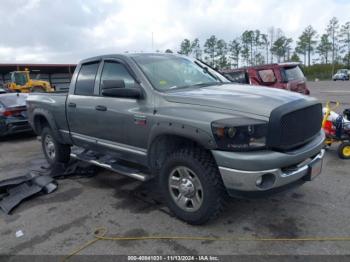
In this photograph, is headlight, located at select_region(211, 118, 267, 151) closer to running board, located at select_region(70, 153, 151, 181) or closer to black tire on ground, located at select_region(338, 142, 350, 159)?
running board, located at select_region(70, 153, 151, 181)

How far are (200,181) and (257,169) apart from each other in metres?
0.63

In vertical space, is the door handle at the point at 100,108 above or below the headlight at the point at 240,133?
above

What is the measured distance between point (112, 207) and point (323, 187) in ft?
9.81

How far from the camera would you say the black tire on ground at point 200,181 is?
3021mm

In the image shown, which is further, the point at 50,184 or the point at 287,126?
the point at 50,184

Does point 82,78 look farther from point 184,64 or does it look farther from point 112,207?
point 112,207

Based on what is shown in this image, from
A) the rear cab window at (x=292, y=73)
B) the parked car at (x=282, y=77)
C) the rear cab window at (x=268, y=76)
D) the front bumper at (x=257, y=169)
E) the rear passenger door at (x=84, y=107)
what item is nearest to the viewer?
the front bumper at (x=257, y=169)

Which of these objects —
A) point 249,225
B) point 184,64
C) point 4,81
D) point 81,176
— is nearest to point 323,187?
point 249,225

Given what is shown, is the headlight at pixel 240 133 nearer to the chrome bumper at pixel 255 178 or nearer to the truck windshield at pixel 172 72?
the chrome bumper at pixel 255 178

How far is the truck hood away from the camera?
2898mm

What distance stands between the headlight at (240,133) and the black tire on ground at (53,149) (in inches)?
146

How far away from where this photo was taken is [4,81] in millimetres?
33719

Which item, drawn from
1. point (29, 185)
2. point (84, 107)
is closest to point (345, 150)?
point (84, 107)

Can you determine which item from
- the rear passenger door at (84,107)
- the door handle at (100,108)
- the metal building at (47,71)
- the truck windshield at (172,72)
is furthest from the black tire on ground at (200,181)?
the metal building at (47,71)
